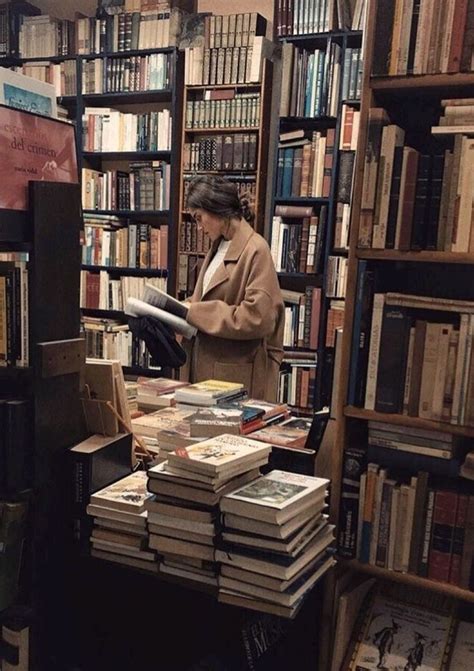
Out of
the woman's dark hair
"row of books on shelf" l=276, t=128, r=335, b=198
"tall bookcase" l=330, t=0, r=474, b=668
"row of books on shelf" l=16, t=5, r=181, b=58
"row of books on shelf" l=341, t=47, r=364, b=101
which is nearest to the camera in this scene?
"tall bookcase" l=330, t=0, r=474, b=668

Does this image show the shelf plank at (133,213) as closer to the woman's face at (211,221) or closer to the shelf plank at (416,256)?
the woman's face at (211,221)

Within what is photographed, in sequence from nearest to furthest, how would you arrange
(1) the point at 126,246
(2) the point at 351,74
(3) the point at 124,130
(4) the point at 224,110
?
(2) the point at 351,74, (4) the point at 224,110, (3) the point at 124,130, (1) the point at 126,246

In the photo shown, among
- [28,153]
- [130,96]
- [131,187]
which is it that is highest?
[130,96]

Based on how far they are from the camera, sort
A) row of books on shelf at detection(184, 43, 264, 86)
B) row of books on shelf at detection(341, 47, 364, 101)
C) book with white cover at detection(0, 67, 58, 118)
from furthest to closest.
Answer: row of books on shelf at detection(184, 43, 264, 86) < row of books on shelf at detection(341, 47, 364, 101) < book with white cover at detection(0, 67, 58, 118)

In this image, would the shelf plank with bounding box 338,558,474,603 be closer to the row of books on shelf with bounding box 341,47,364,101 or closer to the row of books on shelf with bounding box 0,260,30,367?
the row of books on shelf with bounding box 0,260,30,367

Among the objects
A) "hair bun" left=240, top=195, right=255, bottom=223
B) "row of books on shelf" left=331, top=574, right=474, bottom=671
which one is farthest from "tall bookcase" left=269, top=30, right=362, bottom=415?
"row of books on shelf" left=331, top=574, right=474, bottom=671

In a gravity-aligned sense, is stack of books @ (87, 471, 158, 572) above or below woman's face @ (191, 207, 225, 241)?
below

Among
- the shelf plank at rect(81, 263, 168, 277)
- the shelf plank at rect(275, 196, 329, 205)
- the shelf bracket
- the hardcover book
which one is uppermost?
the shelf plank at rect(275, 196, 329, 205)

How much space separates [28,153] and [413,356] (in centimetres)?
97

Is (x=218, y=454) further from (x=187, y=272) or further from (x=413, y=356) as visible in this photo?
(x=187, y=272)

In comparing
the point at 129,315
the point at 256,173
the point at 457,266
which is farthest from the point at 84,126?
the point at 457,266

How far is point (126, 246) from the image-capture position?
165 inches

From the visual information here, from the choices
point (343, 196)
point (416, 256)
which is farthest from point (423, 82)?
point (343, 196)

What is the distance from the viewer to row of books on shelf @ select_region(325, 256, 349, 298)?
358 cm
